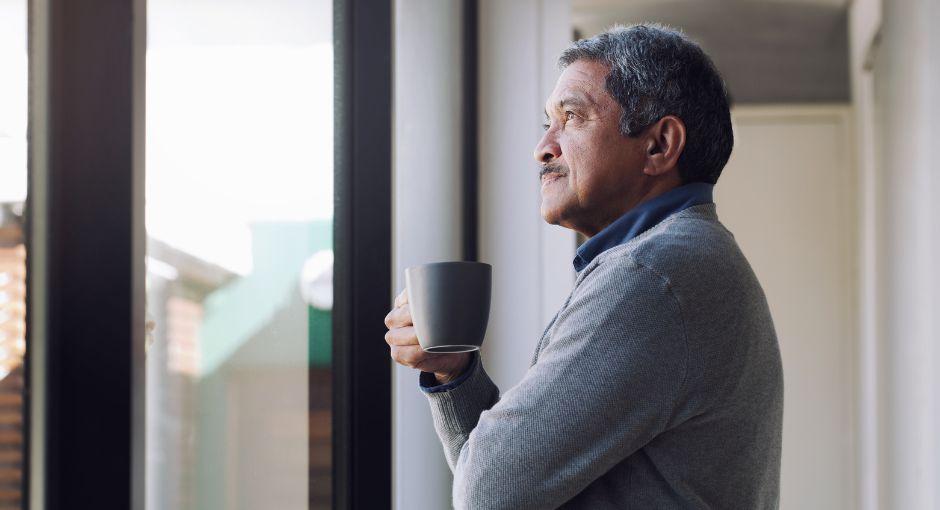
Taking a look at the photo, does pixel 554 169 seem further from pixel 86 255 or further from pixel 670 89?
pixel 86 255

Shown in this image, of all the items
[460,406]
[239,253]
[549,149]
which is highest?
[549,149]

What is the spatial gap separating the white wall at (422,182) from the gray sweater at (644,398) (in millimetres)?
892

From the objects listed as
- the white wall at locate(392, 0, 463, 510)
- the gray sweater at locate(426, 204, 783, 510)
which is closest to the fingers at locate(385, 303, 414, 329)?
the gray sweater at locate(426, 204, 783, 510)

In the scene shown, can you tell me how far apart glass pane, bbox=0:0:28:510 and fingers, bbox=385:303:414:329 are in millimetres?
320

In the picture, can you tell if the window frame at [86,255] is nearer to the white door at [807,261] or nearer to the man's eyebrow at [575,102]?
the man's eyebrow at [575,102]

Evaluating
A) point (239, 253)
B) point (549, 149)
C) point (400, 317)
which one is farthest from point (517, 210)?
point (400, 317)

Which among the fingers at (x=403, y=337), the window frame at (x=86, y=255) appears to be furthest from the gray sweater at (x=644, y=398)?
the window frame at (x=86, y=255)

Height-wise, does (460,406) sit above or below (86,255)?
below

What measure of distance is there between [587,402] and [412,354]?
20 cm

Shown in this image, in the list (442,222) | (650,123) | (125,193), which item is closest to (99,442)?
(125,193)

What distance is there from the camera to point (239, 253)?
1.37 metres

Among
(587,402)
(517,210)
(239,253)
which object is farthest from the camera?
(517,210)

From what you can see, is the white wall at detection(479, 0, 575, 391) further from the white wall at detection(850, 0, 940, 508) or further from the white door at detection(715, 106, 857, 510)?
the white door at detection(715, 106, 857, 510)

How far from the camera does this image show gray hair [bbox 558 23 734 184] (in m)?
1.06
